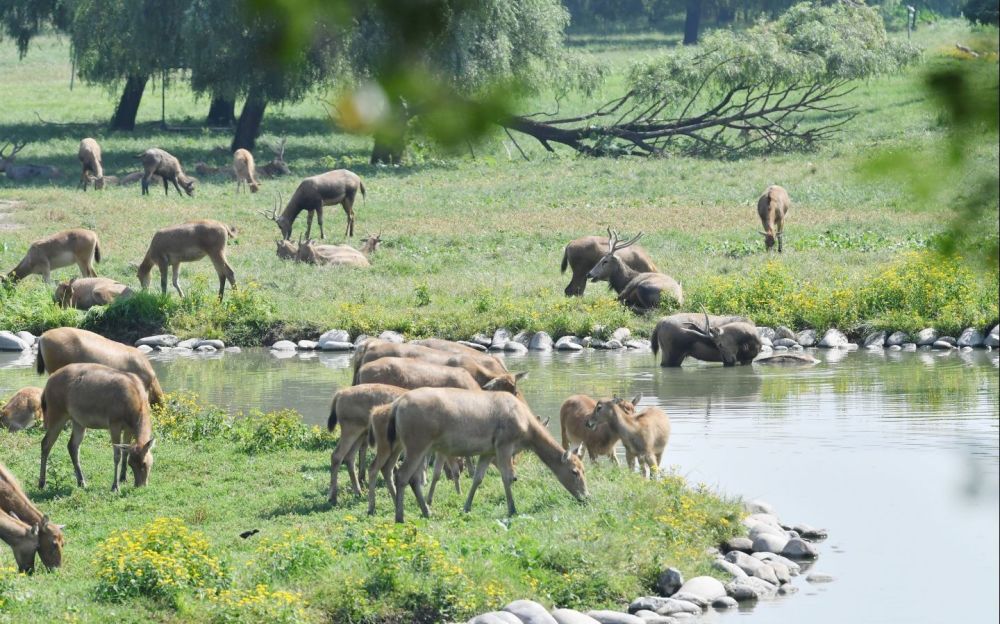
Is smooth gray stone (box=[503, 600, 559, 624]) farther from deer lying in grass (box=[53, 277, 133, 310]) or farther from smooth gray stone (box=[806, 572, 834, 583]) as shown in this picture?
deer lying in grass (box=[53, 277, 133, 310])

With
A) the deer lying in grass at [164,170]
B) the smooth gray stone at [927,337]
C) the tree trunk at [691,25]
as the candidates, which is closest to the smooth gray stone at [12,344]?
the smooth gray stone at [927,337]

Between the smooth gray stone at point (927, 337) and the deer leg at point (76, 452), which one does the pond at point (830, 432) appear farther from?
the deer leg at point (76, 452)

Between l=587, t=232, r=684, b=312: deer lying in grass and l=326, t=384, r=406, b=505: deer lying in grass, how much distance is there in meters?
11.2

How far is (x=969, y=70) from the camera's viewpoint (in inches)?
126

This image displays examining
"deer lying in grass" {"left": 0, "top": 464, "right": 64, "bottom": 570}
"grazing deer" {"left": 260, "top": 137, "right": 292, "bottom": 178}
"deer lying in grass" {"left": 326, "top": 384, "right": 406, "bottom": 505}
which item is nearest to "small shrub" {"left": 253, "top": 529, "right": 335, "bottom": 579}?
"deer lying in grass" {"left": 0, "top": 464, "right": 64, "bottom": 570}

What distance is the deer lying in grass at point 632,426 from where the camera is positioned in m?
13.3

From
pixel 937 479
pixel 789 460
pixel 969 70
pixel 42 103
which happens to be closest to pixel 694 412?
pixel 789 460

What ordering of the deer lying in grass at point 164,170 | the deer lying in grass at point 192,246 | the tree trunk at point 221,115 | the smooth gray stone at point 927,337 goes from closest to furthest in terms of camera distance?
the smooth gray stone at point 927,337, the deer lying in grass at point 192,246, the deer lying in grass at point 164,170, the tree trunk at point 221,115

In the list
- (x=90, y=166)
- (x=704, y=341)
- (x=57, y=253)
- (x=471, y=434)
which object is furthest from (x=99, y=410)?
(x=90, y=166)

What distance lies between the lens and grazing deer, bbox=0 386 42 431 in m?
15.1

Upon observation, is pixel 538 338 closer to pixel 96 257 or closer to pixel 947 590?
pixel 96 257

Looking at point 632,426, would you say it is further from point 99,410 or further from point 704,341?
point 704,341

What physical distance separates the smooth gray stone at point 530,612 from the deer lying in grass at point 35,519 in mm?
3137

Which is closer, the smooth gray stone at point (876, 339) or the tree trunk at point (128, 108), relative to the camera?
the smooth gray stone at point (876, 339)
